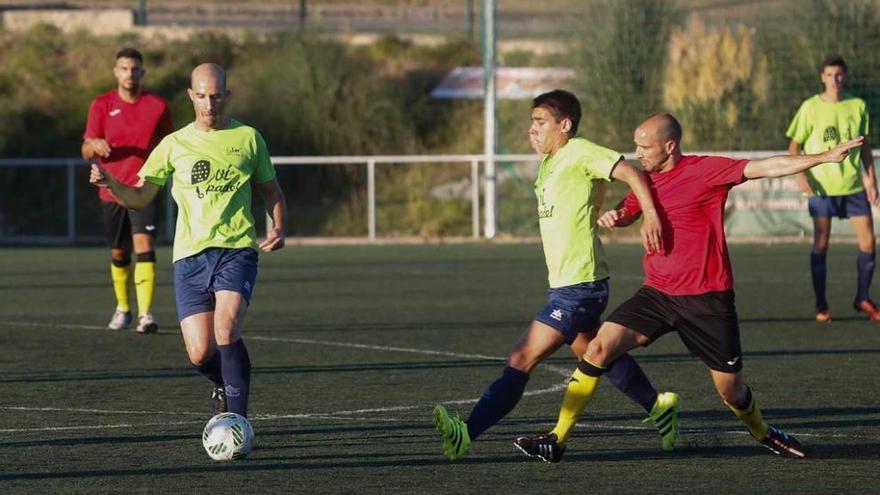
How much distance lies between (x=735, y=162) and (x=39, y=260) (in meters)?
16.3

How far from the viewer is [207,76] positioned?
7.38 metres

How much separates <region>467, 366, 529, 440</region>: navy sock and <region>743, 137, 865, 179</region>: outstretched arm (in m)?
1.35

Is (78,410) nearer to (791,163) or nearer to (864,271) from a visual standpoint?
(791,163)

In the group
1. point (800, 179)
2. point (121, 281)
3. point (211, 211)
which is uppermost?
point (800, 179)

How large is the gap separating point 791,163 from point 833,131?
6.27 meters

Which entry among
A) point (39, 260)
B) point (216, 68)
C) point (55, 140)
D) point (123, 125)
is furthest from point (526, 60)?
point (216, 68)

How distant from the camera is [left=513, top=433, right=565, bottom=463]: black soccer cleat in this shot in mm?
6914

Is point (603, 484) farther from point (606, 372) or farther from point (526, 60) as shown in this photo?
point (526, 60)

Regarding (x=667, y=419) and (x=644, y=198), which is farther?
(x=667, y=419)

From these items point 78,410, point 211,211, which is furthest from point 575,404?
point 78,410

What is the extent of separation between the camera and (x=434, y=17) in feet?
184

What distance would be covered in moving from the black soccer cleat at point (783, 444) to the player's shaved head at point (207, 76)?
2.98m

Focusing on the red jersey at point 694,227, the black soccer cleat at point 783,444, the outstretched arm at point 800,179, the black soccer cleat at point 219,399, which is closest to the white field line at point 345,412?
the black soccer cleat at point 219,399

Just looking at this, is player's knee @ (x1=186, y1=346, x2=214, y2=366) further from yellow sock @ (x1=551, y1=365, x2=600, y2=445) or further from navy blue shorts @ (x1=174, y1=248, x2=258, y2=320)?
yellow sock @ (x1=551, y1=365, x2=600, y2=445)
